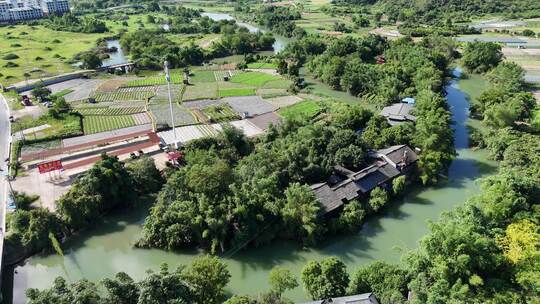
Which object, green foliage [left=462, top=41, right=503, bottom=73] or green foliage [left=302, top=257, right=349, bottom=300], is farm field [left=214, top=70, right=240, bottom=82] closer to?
green foliage [left=462, top=41, right=503, bottom=73]

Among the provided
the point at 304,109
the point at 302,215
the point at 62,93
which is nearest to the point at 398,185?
the point at 302,215

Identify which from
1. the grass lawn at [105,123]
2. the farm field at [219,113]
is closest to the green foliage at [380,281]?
the farm field at [219,113]

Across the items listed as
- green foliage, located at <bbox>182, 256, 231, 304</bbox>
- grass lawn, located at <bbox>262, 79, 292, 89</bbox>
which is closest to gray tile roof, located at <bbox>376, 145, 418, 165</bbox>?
green foliage, located at <bbox>182, 256, 231, 304</bbox>

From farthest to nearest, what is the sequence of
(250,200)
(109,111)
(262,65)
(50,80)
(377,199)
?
(262,65) < (50,80) < (109,111) < (377,199) < (250,200)

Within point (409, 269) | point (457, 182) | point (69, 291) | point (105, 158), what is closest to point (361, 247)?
point (409, 269)

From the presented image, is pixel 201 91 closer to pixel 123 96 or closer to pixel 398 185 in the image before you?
pixel 123 96

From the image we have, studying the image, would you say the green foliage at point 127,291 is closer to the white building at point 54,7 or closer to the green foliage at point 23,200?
the green foliage at point 23,200
